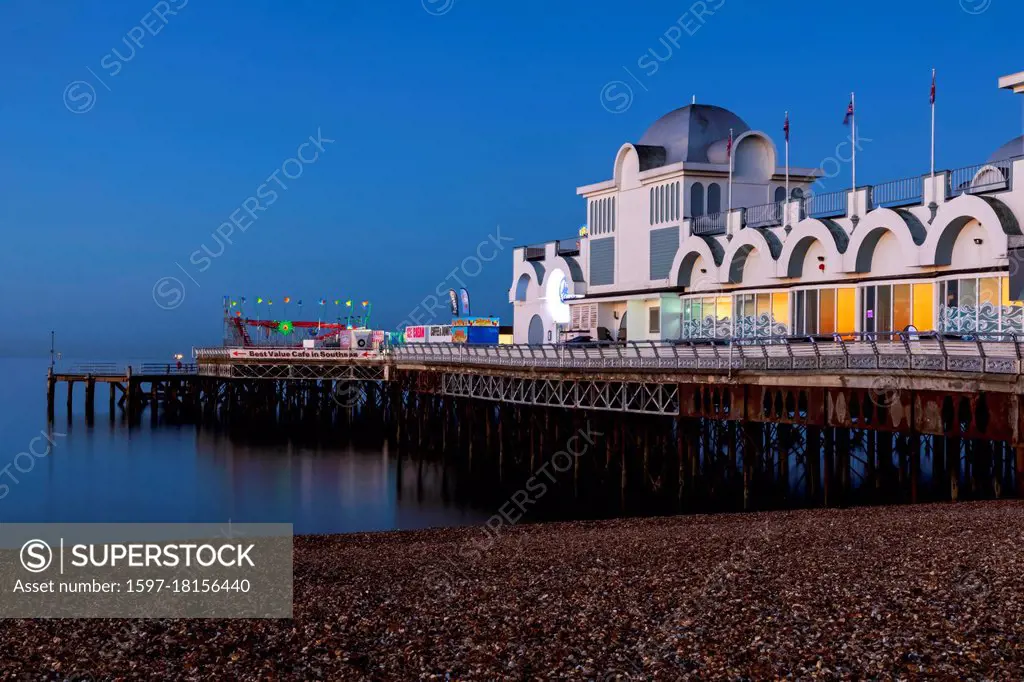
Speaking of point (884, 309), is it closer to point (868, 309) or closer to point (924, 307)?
point (868, 309)

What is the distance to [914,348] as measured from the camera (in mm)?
22281

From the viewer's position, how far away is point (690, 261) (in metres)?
41.9

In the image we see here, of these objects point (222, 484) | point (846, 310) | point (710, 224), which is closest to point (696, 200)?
point (710, 224)

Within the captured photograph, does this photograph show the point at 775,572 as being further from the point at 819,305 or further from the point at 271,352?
the point at 271,352

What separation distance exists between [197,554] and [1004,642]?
12.9 meters

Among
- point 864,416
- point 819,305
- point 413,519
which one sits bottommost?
point 413,519

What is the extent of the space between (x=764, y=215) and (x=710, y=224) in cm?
248

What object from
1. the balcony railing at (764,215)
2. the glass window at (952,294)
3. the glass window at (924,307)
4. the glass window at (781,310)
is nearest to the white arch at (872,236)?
the glass window at (924,307)

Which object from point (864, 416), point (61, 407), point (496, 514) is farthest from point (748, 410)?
point (61, 407)

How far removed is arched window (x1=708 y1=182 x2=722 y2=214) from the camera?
4303cm

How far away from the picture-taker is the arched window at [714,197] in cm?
4303

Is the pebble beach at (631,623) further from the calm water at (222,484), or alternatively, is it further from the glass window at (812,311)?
the glass window at (812,311)

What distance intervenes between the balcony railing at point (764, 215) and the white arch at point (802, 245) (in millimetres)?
2606

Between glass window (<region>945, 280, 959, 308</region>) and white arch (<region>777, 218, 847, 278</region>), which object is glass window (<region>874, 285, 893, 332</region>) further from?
glass window (<region>945, 280, 959, 308</region>)
